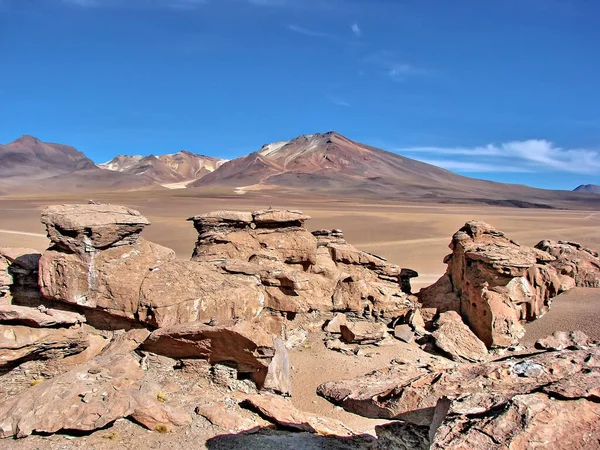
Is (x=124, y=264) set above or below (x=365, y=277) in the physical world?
above

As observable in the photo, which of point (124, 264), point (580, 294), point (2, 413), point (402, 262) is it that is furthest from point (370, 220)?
point (2, 413)

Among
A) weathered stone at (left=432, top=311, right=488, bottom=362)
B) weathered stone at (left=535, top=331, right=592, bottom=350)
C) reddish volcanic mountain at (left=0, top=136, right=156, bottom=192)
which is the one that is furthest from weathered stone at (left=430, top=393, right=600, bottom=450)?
reddish volcanic mountain at (left=0, top=136, right=156, bottom=192)

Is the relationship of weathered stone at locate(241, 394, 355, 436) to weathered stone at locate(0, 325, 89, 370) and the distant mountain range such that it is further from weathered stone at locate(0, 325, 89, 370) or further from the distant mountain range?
the distant mountain range

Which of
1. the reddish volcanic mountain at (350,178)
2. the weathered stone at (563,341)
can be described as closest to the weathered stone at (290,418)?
the weathered stone at (563,341)

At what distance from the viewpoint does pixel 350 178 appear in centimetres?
15125

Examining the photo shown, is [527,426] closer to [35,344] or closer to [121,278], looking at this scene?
[35,344]

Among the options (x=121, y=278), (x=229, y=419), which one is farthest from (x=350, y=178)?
(x=229, y=419)

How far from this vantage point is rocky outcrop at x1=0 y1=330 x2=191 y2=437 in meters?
5.21

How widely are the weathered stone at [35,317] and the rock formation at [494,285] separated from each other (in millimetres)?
9527

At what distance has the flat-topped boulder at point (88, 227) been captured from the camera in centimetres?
834

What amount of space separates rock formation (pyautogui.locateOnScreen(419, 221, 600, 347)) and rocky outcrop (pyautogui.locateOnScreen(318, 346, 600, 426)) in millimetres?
6370

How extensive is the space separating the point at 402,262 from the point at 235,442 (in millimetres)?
21642

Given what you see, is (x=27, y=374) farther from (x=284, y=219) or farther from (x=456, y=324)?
(x=456, y=324)

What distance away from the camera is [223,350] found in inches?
286
